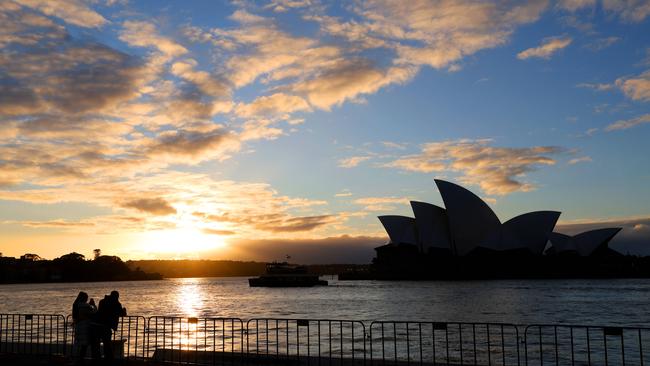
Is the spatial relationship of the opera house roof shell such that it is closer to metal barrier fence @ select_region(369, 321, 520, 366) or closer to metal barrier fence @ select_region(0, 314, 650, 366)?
metal barrier fence @ select_region(369, 321, 520, 366)

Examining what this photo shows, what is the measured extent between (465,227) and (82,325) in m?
86.2

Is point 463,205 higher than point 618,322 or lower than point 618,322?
higher

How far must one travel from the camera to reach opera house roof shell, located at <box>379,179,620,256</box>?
291 feet

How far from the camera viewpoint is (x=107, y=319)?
11812 mm

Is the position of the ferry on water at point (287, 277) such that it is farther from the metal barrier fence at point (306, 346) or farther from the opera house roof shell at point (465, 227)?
the metal barrier fence at point (306, 346)

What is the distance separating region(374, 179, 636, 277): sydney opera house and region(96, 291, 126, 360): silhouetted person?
75.2m

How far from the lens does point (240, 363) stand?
12227mm

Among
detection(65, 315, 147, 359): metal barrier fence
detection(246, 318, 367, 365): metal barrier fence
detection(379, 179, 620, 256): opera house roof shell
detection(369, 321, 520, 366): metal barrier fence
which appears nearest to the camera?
detection(246, 318, 367, 365): metal barrier fence

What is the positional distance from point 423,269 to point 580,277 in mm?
27958

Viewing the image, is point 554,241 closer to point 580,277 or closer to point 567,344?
point 580,277

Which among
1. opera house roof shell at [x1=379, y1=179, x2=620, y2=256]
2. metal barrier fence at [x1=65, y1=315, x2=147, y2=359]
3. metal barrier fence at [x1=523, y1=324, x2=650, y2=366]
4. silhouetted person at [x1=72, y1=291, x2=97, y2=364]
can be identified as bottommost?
metal barrier fence at [x1=523, y1=324, x2=650, y2=366]

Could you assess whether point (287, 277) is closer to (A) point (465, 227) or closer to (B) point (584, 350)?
(A) point (465, 227)

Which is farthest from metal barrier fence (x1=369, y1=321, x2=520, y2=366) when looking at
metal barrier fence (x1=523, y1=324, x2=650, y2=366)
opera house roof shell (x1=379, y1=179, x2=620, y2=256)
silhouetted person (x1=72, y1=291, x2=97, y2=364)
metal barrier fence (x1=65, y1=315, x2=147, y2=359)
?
opera house roof shell (x1=379, y1=179, x2=620, y2=256)

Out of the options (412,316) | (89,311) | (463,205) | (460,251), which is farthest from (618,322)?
(460,251)
